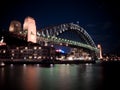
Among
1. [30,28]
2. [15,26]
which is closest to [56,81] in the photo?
[30,28]

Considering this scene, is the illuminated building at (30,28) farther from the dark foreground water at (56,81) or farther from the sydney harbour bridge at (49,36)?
the dark foreground water at (56,81)

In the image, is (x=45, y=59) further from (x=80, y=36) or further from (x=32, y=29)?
(x=80, y=36)

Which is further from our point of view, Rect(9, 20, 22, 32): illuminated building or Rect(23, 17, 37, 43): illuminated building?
Rect(9, 20, 22, 32): illuminated building

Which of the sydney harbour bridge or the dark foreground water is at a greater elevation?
the sydney harbour bridge

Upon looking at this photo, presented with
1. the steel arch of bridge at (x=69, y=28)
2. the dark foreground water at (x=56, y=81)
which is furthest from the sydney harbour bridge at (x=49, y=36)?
the dark foreground water at (x=56, y=81)

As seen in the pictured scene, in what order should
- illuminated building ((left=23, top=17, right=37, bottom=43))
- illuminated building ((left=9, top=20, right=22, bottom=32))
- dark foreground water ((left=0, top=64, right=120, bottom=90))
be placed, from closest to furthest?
1. dark foreground water ((left=0, top=64, right=120, bottom=90))
2. illuminated building ((left=23, top=17, right=37, bottom=43))
3. illuminated building ((left=9, top=20, right=22, bottom=32))

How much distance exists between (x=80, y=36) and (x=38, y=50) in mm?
34882

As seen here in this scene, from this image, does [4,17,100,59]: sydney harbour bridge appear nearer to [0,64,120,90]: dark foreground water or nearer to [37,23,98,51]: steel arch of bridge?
[37,23,98,51]: steel arch of bridge

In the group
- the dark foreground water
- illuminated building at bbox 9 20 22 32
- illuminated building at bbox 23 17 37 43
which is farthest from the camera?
illuminated building at bbox 9 20 22 32

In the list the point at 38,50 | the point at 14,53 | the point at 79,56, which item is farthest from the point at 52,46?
the point at 79,56

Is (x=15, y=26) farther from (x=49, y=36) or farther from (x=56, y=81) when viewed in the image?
(x=56, y=81)

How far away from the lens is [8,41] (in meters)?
72.4

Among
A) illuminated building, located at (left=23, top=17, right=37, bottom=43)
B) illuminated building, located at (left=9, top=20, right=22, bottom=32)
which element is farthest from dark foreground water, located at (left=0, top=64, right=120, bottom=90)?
illuminated building, located at (left=9, top=20, right=22, bottom=32)

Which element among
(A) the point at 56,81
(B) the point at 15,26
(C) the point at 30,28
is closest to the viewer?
(A) the point at 56,81
